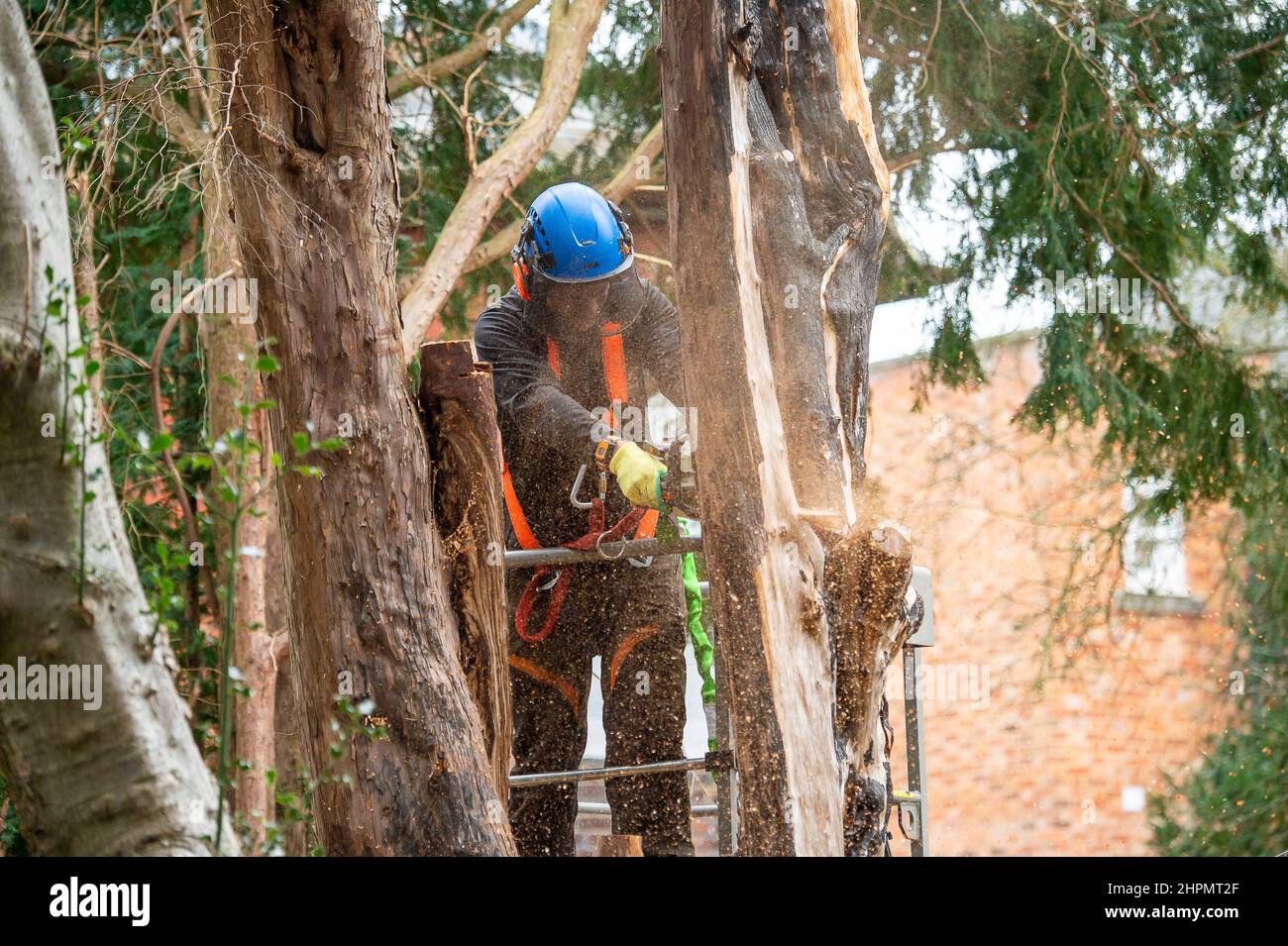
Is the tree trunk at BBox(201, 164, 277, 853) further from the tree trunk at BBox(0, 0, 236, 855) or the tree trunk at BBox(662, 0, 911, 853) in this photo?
the tree trunk at BBox(0, 0, 236, 855)

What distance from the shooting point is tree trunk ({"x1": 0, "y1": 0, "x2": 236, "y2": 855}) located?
184cm

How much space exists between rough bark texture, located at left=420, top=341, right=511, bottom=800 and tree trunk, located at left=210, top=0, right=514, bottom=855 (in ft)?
0.62

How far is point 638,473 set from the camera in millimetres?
3643

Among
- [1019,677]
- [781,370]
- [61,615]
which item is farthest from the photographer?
[1019,677]

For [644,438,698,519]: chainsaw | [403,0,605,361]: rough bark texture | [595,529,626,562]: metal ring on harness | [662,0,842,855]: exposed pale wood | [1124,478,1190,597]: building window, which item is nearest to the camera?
[662,0,842,855]: exposed pale wood

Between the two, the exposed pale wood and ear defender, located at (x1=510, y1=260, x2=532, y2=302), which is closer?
the exposed pale wood

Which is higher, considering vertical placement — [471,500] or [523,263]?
[523,263]

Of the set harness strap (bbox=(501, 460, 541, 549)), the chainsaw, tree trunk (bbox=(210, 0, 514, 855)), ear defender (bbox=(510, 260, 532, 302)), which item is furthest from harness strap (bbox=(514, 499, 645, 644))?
tree trunk (bbox=(210, 0, 514, 855))

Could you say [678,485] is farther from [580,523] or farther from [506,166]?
[506,166]

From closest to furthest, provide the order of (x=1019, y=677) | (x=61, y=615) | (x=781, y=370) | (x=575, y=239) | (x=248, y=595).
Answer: (x=61, y=615)
(x=781, y=370)
(x=575, y=239)
(x=248, y=595)
(x=1019, y=677)

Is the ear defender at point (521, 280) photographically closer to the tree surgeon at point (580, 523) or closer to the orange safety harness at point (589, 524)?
the tree surgeon at point (580, 523)

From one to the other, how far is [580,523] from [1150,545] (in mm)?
5235

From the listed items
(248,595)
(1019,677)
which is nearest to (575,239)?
(248,595)
